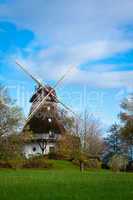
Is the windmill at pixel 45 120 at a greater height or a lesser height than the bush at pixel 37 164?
greater

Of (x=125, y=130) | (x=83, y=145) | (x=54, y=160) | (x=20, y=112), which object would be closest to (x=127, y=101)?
(x=125, y=130)

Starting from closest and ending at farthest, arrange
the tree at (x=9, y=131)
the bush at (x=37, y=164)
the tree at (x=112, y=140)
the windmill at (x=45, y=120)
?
the tree at (x=9, y=131), the bush at (x=37, y=164), the windmill at (x=45, y=120), the tree at (x=112, y=140)

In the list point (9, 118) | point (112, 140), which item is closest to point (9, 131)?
point (9, 118)

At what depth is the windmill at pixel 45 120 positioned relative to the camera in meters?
73.9

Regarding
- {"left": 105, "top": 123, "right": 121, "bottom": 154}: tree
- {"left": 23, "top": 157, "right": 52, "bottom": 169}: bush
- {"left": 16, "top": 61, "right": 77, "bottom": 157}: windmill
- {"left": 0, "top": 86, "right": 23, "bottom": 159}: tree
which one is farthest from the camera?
{"left": 105, "top": 123, "right": 121, "bottom": 154}: tree

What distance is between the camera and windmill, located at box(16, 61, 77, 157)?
73875mm

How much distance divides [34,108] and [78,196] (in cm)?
5774

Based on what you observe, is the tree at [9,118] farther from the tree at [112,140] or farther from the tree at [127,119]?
the tree at [112,140]

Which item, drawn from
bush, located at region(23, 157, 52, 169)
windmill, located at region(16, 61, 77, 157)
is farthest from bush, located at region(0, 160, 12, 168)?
windmill, located at region(16, 61, 77, 157)

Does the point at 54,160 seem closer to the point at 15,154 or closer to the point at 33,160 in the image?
the point at 33,160

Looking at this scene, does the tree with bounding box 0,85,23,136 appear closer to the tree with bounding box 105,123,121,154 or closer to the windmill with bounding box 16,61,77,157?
the windmill with bounding box 16,61,77,157

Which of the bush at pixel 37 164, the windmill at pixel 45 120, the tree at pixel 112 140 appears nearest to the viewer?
the bush at pixel 37 164

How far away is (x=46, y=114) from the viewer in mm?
74562

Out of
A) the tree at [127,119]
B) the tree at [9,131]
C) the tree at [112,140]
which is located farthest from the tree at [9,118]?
the tree at [112,140]
